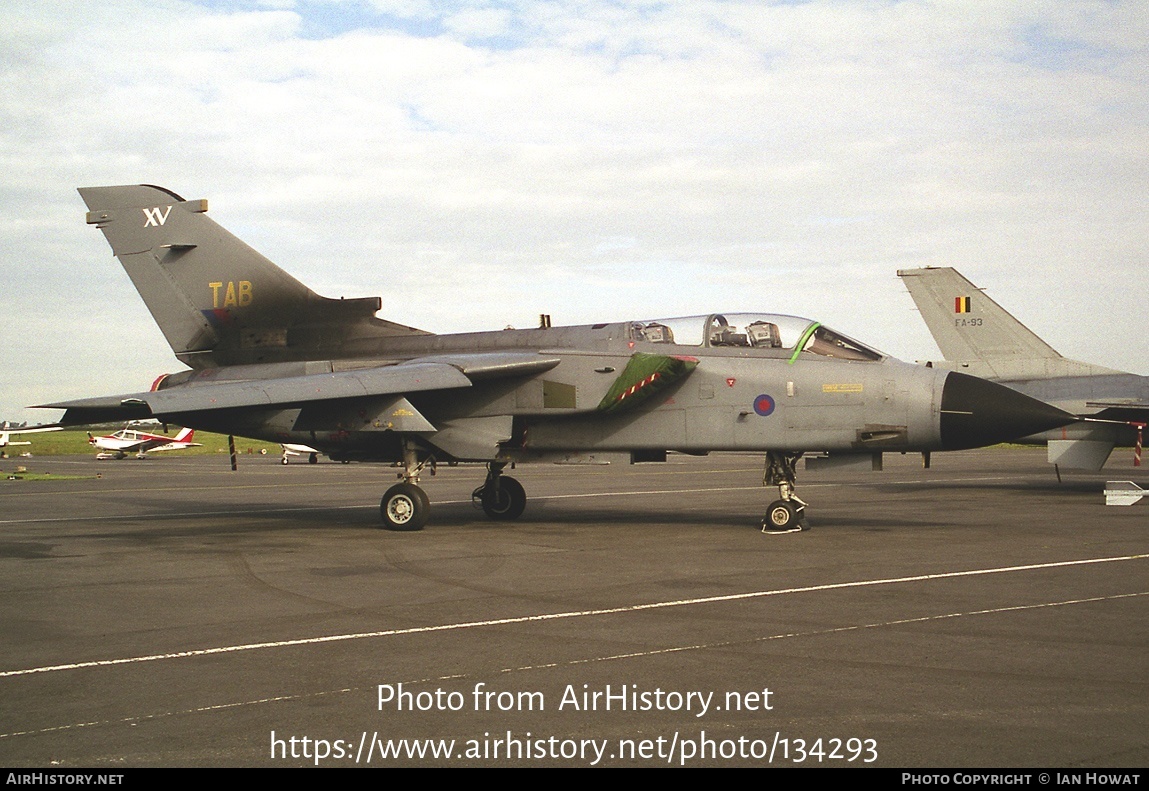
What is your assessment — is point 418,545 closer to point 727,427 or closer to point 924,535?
point 727,427

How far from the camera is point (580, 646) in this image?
7.14 meters

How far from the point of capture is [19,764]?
4738mm

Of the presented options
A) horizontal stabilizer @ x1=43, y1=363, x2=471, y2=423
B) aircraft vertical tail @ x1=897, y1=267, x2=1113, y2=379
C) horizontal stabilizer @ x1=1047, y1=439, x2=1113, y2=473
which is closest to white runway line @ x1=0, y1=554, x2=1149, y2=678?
horizontal stabilizer @ x1=43, y1=363, x2=471, y2=423

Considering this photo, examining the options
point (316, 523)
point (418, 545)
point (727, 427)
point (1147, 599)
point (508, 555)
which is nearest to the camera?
point (1147, 599)

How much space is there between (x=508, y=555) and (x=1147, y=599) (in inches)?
263

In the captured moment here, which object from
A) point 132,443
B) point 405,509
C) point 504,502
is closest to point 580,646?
point 405,509

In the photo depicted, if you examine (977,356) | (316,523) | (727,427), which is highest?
(977,356)

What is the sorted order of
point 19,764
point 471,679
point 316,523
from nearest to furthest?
point 19,764, point 471,679, point 316,523

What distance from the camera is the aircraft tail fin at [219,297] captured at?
56.6ft

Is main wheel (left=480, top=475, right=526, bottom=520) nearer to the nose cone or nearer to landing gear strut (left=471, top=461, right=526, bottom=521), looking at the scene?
landing gear strut (left=471, top=461, right=526, bottom=521)

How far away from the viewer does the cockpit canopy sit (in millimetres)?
14391

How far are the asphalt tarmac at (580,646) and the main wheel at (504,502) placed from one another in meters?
1.60

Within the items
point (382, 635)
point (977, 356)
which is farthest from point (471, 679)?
point (977, 356)

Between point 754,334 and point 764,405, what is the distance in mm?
1093
